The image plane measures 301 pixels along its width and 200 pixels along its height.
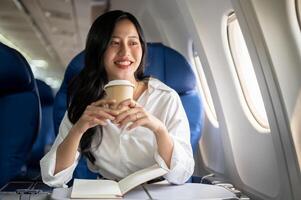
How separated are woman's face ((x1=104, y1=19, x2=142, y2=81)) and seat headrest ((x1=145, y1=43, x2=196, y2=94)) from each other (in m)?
0.57

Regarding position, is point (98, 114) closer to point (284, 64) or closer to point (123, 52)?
point (123, 52)

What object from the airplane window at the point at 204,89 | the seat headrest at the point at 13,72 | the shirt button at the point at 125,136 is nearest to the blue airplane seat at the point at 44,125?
the seat headrest at the point at 13,72

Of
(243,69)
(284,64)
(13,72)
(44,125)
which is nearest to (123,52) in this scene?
(284,64)

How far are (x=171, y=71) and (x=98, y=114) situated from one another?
1025 millimetres

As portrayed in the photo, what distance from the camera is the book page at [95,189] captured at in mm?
1254

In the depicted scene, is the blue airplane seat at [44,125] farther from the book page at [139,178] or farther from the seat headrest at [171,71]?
the book page at [139,178]

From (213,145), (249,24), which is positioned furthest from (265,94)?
(213,145)

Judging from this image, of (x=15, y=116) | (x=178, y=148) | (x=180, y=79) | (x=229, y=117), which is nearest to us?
(x=178, y=148)

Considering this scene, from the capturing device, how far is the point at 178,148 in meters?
1.51

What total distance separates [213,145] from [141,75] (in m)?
1.24

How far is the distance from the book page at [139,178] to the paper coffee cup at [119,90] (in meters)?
→ 0.30

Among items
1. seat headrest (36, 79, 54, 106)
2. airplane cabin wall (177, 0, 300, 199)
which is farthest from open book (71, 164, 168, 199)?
seat headrest (36, 79, 54, 106)

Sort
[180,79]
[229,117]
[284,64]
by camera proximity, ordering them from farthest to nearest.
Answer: [229,117], [180,79], [284,64]

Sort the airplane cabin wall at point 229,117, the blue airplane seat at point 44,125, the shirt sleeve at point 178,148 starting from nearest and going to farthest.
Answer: the shirt sleeve at point 178,148
the airplane cabin wall at point 229,117
the blue airplane seat at point 44,125
